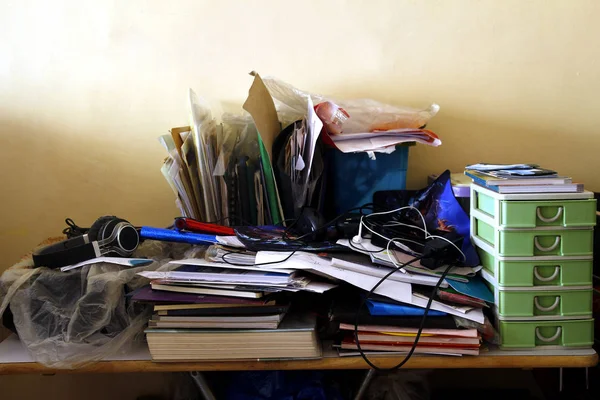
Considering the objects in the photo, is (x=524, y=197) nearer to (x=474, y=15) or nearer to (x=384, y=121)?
(x=384, y=121)

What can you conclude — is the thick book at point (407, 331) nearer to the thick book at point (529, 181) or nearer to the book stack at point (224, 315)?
the book stack at point (224, 315)

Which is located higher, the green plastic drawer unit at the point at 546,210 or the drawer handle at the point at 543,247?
the green plastic drawer unit at the point at 546,210

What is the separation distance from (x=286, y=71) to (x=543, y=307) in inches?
30.1

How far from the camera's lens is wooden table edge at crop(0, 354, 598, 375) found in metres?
0.81

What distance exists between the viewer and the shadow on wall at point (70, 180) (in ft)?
3.99

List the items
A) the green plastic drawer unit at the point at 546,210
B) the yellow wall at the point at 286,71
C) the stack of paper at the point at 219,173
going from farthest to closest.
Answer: the yellow wall at the point at 286,71
the stack of paper at the point at 219,173
the green plastic drawer unit at the point at 546,210

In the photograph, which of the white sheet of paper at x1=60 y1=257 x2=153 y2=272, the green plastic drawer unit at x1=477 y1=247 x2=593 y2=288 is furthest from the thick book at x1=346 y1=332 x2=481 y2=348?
the white sheet of paper at x1=60 y1=257 x2=153 y2=272

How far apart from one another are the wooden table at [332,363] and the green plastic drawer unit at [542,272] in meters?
0.12

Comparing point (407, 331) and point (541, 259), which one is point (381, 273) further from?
point (541, 259)

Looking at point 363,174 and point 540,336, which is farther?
point 363,174

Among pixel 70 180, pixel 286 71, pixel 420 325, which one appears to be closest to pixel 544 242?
pixel 420 325

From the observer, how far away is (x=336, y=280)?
85cm

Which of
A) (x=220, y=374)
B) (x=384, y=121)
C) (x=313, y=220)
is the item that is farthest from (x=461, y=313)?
(x=220, y=374)

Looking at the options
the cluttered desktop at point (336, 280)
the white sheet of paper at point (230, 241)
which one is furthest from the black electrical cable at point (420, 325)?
the white sheet of paper at point (230, 241)
